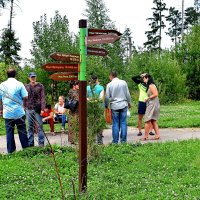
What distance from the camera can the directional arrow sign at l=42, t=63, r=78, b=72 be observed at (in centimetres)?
564

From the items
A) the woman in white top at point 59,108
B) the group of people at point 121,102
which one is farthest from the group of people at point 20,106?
the woman in white top at point 59,108

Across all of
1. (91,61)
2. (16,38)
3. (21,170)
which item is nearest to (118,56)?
(91,61)

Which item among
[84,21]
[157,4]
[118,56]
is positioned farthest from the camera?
[157,4]

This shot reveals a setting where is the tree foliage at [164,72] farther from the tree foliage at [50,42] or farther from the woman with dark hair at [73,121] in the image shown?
the woman with dark hair at [73,121]

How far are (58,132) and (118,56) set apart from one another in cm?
2313

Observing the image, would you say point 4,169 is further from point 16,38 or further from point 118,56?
point 16,38

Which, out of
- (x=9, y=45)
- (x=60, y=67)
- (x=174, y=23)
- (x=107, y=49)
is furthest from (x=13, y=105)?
(x=174, y=23)

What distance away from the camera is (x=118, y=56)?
118 ft

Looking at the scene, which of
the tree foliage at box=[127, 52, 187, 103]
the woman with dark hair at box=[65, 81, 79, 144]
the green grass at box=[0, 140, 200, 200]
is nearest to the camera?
the green grass at box=[0, 140, 200, 200]

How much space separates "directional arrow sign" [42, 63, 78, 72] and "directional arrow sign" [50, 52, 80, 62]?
0.06 meters

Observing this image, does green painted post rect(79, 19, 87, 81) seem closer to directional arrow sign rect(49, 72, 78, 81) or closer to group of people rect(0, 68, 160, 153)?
directional arrow sign rect(49, 72, 78, 81)

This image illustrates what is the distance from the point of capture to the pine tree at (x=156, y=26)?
62.0 meters

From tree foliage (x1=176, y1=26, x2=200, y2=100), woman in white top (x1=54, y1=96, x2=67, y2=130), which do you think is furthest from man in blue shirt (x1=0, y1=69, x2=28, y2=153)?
tree foliage (x1=176, y1=26, x2=200, y2=100)

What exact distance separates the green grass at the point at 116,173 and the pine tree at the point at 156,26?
53797 millimetres
